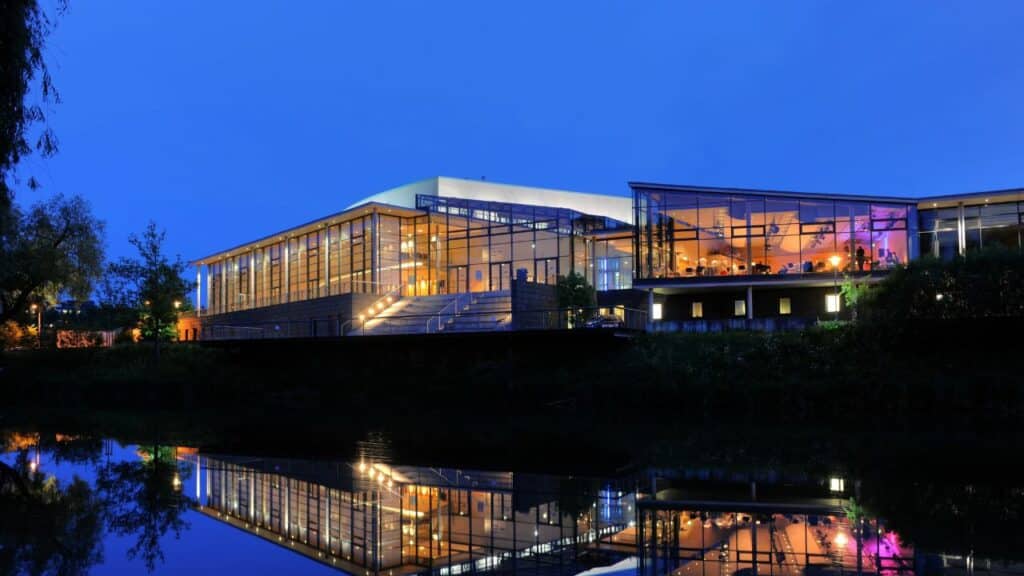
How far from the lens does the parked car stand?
93.3ft

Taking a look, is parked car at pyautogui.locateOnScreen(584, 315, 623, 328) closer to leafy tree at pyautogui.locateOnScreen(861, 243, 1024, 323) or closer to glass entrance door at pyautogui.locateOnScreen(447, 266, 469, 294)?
leafy tree at pyautogui.locateOnScreen(861, 243, 1024, 323)

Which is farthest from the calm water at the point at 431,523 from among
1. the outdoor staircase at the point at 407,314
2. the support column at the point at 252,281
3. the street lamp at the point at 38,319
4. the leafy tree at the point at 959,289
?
the support column at the point at 252,281

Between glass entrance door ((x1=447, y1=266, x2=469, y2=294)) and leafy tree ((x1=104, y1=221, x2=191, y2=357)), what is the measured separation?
12889 mm

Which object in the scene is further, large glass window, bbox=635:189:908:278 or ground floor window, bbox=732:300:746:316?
ground floor window, bbox=732:300:746:316

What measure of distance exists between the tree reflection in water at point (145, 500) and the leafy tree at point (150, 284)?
75.4 feet

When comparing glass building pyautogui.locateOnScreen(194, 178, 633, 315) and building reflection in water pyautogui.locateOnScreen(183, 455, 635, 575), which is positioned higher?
glass building pyautogui.locateOnScreen(194, 178, 633, 315)

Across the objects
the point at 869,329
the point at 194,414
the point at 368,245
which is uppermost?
the point at 368,245

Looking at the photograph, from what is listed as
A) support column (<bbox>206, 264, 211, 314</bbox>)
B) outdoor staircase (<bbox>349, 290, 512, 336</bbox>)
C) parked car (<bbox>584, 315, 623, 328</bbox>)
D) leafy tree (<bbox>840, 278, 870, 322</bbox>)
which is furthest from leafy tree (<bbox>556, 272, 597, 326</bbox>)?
support column (<bbox>206, 264, 211, 314</bbox>)

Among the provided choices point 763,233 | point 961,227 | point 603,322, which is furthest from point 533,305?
point 961,227

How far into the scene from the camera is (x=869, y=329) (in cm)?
2481

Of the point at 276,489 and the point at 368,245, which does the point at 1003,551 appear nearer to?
the point at 276,489

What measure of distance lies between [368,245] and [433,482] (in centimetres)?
3022

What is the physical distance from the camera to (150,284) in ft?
123

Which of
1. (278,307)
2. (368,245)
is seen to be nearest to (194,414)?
(368,245)
